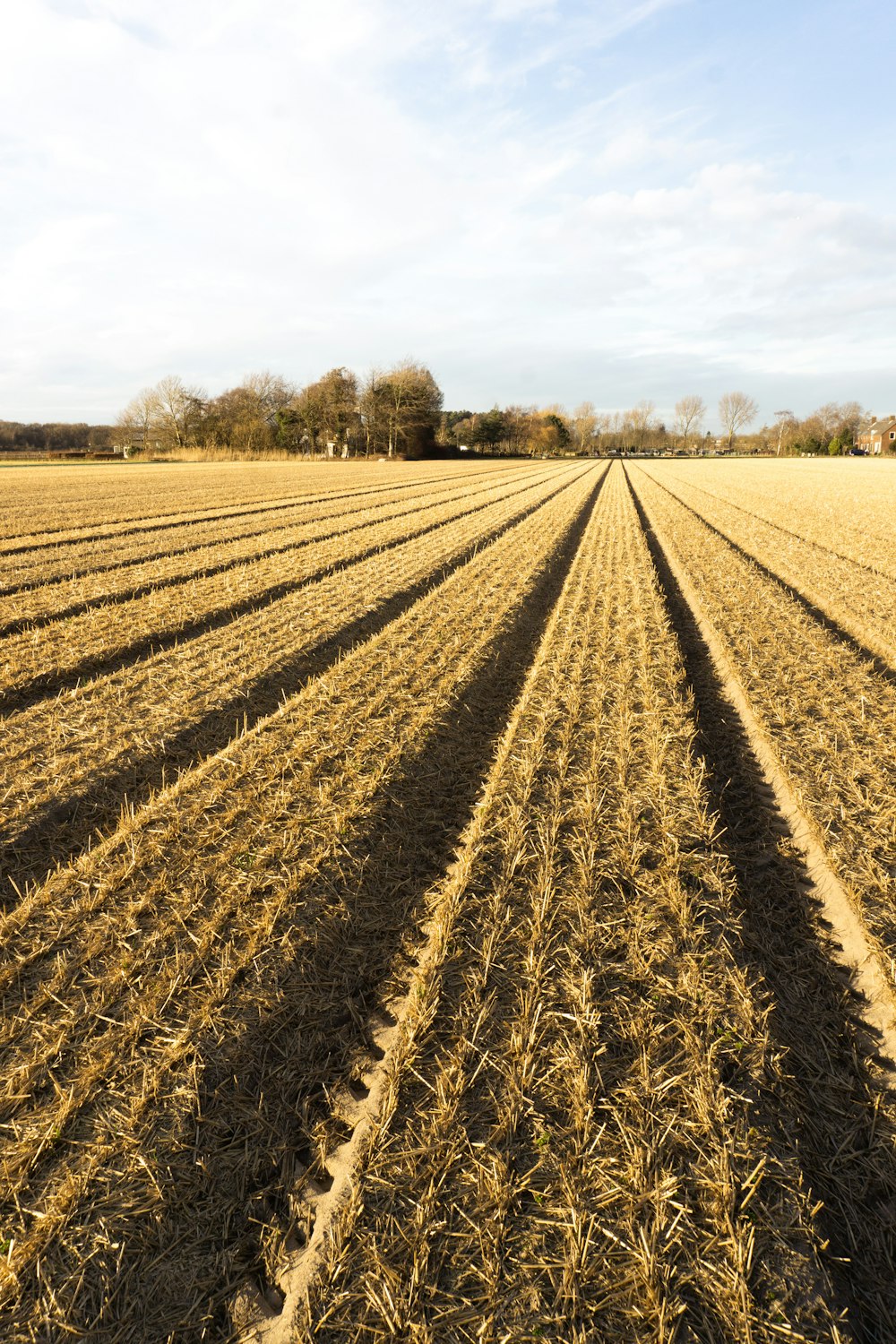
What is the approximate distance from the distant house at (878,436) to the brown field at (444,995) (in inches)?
5188

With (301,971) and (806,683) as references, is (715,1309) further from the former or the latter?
(806,683)

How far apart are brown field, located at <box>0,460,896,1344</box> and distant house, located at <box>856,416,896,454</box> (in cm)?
13178

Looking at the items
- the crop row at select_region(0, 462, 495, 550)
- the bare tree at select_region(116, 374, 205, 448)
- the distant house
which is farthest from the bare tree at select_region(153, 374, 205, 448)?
the distant house

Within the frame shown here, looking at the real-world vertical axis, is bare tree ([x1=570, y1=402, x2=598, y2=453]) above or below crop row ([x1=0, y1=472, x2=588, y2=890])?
above

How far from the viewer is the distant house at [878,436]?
112688 mm

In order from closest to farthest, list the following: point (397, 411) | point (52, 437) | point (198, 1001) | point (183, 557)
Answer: point (198, 1001)
point (183, 557)
point (397, 411)
point (52, 437)

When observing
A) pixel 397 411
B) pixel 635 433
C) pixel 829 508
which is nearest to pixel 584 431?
pixel 635 433

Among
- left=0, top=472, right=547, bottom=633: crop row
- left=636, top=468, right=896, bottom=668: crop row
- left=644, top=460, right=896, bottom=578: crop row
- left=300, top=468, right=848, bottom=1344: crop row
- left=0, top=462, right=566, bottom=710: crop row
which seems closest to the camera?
left=300, top=468, right=848, bottom=1344: crop row

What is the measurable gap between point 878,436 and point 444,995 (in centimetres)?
14384

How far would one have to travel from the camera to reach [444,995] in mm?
3406

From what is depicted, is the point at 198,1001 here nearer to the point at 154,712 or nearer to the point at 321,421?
the point at 154,712

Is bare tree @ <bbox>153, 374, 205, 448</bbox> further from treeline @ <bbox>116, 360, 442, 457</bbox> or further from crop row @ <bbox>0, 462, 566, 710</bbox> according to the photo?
crop row @ <bbox>0, 462, 566, 710</bbox>

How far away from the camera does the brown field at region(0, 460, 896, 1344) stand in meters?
2.28

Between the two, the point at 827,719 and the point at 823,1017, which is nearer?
the point at 823,1017
